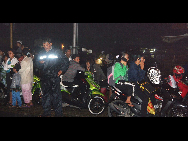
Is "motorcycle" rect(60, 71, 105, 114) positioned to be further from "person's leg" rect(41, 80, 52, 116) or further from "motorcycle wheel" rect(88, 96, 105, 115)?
"person's leg" rect(41, 80, 52, 116)

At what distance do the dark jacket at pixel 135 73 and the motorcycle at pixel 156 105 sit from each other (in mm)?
258

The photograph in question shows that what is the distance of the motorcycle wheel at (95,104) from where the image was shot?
23.8 feet

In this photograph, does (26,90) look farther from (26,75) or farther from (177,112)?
(177,112)

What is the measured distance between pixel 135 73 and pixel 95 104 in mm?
2144

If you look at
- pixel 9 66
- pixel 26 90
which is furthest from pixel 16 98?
pixel 9 66

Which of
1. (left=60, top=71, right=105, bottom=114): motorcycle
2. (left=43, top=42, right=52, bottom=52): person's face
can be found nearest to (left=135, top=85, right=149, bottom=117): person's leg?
(left=60, top=71, right=105, bottom=114): motorcycle

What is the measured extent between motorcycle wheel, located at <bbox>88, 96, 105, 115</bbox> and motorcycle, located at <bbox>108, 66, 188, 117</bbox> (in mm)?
1402

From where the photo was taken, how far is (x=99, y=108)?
7.30 meters

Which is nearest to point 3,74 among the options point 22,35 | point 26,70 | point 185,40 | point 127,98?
point 26,70

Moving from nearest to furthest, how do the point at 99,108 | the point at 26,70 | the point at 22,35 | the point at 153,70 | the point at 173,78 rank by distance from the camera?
the point at 153,70 → the point at 173,78 → the point at 99,108 → the point at 26,70 → the point at 22,35

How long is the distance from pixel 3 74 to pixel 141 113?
5366 millimetres

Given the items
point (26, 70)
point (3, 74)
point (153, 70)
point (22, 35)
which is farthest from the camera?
point (22, 35)

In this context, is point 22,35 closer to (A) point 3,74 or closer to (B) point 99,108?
(A) point 3,74

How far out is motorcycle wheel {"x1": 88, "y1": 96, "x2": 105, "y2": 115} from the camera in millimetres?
7262
